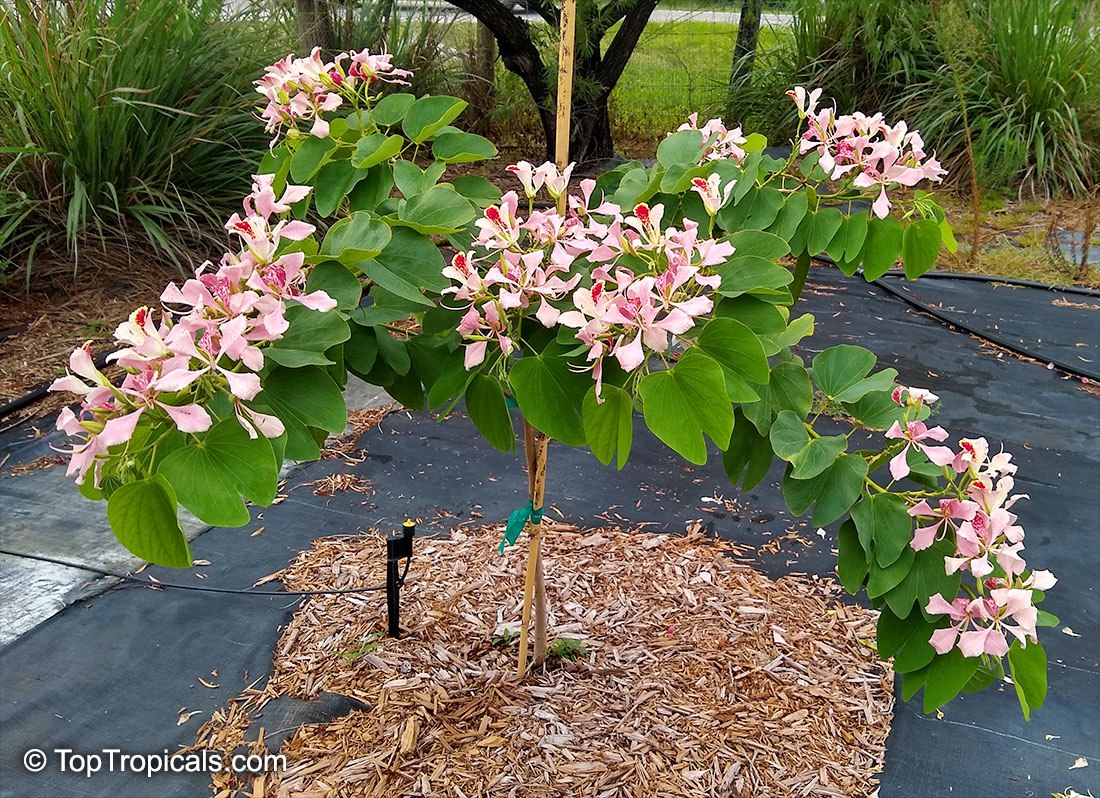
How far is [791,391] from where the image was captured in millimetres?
1150

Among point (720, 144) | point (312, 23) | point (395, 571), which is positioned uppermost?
point (312, 23)

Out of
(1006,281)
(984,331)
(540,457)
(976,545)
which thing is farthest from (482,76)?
(976,545)

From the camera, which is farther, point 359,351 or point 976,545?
point 359,351

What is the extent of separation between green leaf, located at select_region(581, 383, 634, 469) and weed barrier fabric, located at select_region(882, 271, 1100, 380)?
3175 millimetres

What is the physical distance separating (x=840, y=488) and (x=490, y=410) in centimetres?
44

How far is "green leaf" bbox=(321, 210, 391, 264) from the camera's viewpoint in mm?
949

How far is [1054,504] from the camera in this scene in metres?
2.56

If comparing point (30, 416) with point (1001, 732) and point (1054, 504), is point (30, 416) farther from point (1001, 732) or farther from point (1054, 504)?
point (1054, 504)

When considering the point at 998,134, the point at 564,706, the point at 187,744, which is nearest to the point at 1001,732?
the point at 564,706

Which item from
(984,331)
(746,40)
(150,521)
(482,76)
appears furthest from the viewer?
(746,40)

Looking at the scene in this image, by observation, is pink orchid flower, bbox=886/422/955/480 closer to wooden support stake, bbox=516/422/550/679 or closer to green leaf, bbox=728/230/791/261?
green leaf, bbox=728/230/791/261

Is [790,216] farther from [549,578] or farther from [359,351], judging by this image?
[549,578]

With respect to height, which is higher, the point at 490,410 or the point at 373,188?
the point at 373,188

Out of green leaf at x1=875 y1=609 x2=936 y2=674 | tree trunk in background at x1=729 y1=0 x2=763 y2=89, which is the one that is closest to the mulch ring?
green leaf at x1=875 y1=609 x2=936 y2=674
